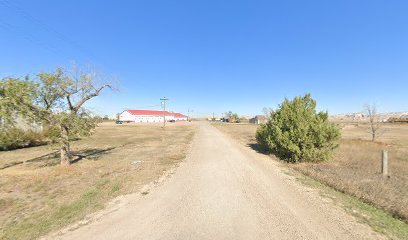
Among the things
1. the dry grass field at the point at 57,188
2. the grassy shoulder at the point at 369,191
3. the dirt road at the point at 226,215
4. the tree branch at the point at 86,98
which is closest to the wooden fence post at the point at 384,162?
the grassy shoulder at the point at 369,191

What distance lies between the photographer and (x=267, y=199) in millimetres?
5629

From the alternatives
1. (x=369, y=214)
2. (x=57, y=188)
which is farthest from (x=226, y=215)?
(x=57, y=188)

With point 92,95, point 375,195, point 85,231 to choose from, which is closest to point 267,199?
point 375,195

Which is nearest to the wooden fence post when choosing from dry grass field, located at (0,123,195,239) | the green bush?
the green bush

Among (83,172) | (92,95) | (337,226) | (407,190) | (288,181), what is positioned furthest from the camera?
(92,95)

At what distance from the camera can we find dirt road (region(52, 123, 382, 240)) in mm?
3867

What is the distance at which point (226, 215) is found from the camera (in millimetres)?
4629

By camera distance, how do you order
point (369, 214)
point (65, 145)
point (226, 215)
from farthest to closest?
point (65, 145)
point (369, 214)
point (226, 215)

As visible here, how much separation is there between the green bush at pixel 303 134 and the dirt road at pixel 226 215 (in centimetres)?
420

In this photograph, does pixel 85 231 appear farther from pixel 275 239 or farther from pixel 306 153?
pixel 306 153

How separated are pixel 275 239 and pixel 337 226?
160 cm

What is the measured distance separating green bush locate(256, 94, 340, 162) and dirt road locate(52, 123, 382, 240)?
13.8 ft

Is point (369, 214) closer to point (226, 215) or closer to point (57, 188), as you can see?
point (226, 215)

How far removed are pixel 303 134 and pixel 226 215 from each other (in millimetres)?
8193
